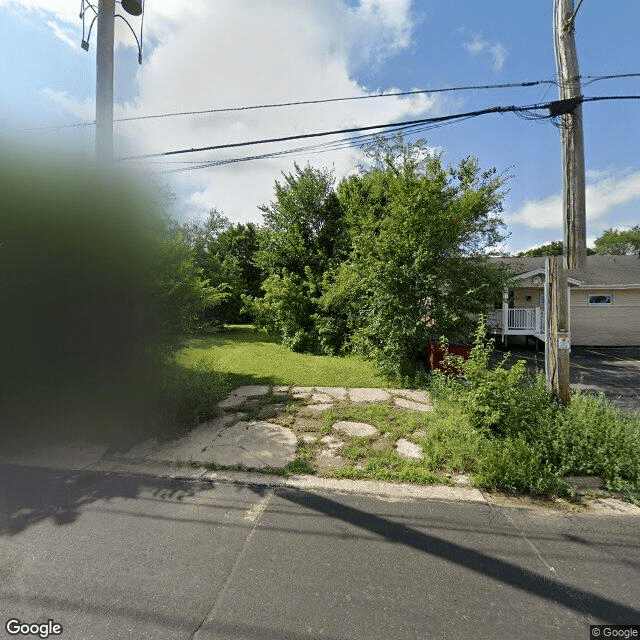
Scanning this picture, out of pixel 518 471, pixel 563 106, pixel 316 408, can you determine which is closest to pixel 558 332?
pixel 518 471

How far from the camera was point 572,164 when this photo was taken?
18.2 ft

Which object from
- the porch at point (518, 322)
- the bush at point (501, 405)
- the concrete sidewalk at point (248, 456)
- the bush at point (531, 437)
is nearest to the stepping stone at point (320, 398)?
the concrete sidewalk at point (248, 456)

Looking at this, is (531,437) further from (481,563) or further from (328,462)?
(328,462)

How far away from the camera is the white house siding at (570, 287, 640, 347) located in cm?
1352

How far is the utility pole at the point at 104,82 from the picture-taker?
441 cm

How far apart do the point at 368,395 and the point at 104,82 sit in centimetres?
650

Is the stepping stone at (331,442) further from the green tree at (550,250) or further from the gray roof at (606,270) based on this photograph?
the green tree at (550,250)

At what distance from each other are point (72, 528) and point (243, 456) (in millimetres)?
1761

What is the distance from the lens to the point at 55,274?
4594 millimetres

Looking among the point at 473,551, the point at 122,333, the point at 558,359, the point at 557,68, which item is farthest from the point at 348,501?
the point at 557,68

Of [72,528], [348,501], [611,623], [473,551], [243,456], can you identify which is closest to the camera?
[611,623]

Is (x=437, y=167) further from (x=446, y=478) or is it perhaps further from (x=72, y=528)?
(x=72, y=528)

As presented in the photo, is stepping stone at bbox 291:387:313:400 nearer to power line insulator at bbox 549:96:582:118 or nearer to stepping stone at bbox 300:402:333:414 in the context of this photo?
stepping stone at bbox 300:402:333:414

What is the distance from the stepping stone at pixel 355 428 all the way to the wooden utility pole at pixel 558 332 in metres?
2.57
